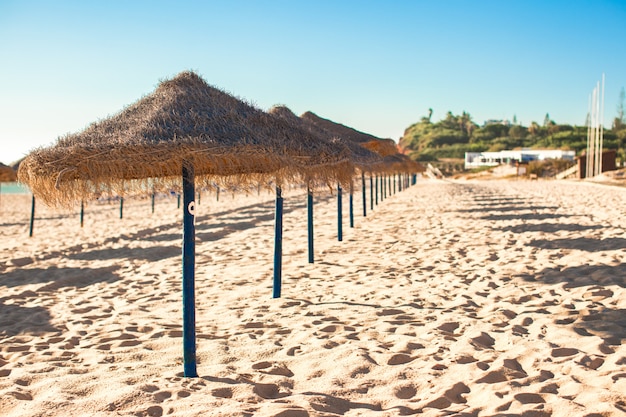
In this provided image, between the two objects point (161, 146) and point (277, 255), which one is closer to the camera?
point (161, 146)

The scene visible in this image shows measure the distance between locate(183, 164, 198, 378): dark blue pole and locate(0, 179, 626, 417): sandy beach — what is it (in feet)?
0.41

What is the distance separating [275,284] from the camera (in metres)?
5.17

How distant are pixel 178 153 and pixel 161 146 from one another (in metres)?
0.10

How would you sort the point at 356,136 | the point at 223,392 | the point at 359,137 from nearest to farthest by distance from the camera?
the point at 223,392, the point at 356,136, the point at 359,137

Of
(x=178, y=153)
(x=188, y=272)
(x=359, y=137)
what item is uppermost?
(x=359, y=137)

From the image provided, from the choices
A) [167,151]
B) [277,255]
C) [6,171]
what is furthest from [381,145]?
[6,171]

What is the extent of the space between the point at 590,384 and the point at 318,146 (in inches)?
98.3

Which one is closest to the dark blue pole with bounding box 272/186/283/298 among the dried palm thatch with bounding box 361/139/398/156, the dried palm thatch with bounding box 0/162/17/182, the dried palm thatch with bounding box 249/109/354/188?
the dried palm thatch with bounding box 249/109/354/188

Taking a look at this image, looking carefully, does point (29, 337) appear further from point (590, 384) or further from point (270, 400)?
point (590, 384)

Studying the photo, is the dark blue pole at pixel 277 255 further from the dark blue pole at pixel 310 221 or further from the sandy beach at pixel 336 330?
the dark blue pole at pixel 310 221

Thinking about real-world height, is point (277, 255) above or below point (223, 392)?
above

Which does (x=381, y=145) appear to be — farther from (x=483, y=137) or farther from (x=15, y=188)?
(x=483, y=137)

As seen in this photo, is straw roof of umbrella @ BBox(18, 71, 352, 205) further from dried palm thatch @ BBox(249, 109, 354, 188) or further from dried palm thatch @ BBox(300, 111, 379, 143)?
Answer: dried palm thatch @ BBox(300, 111, 379, 143)

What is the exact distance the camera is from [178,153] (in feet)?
9.72
